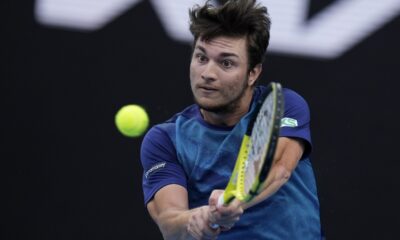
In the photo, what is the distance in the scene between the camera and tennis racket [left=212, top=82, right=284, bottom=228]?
2357 mm

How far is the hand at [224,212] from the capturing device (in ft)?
8.45

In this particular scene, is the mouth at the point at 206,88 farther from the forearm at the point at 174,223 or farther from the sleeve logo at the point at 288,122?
the forearm at the point at 174,223

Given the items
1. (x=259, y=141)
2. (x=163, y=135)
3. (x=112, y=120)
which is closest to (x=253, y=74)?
(x=163, y=135)

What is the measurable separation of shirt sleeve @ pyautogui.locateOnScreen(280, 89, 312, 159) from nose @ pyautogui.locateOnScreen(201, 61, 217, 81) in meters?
0.28

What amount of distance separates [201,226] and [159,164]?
63cm

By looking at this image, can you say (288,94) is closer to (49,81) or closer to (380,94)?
(380,94)

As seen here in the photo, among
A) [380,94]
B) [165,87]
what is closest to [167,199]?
[165,87]

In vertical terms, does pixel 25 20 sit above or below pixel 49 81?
above

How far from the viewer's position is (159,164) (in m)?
3.31

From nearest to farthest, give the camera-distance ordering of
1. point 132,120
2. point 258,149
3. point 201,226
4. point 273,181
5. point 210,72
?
point 258,149 → point 201,226 → point 273,181 → point 210,72 → point 132,120

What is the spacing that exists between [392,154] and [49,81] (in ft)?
5.61

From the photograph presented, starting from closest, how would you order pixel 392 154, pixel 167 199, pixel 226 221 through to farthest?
pixel 226 221, pixel 167 199, pixel 392 154

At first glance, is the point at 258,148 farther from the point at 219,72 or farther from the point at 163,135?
the point at 163,135

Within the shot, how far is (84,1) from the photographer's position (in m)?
4.34
